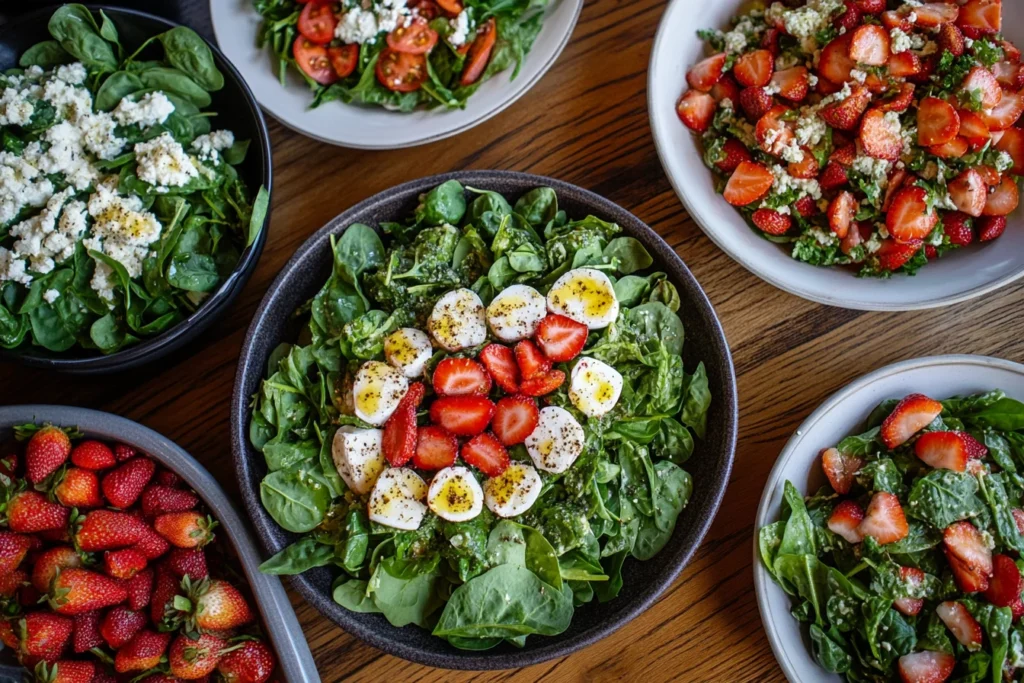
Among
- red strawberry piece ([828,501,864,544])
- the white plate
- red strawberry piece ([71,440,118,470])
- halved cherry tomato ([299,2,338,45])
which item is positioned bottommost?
red strawberry piece ([828,501,864,544])

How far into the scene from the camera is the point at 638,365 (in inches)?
63.5

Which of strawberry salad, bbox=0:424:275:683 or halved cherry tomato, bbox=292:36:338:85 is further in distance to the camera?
halved cherry tomato, bbox=292:36:338:85

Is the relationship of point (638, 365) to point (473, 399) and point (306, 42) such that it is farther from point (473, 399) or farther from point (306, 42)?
point (306, 42)

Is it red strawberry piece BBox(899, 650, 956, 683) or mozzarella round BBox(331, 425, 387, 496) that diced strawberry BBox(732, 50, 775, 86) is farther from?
red strawberry piece BBox(899, 650, 956, 683)

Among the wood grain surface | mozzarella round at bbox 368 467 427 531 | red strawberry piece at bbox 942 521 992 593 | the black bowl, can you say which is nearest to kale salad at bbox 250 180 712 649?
mozzarella round at bbox 368 467 427 531

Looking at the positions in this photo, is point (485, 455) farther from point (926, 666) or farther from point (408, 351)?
point (926, 666)

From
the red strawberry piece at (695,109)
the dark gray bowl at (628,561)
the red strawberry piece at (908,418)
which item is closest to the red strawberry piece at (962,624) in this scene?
the red strawberry piece at (908,418)

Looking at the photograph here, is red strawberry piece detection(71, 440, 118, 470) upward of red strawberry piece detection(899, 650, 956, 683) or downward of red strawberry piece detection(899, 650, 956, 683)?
upward

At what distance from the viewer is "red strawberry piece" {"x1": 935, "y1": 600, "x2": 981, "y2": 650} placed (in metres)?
1.54

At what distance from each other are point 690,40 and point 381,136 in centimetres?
67

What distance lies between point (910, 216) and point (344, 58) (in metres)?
1.18

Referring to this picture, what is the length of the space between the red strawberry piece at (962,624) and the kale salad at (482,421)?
527mm

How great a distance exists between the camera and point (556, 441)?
1527 millimetres

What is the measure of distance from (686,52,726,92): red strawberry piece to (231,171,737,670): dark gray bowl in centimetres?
36
